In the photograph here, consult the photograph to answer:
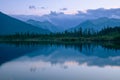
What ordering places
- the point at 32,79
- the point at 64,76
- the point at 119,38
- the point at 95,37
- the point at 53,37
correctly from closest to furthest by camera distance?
the point at 32,79 < the point at 64,76 < the point at 119,38 < the point at 95,37 < the point at 53,37

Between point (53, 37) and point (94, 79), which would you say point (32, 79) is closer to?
point (94, 79)

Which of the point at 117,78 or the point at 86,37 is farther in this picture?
the point at 86,37

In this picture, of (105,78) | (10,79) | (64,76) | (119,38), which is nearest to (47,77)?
(64,76)

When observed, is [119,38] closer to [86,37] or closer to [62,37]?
[86,37]

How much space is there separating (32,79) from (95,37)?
15703cm

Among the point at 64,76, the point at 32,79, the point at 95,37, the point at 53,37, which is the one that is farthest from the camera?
the point at 53,37

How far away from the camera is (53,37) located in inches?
7741

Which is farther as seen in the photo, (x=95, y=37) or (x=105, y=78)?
(x=95, y=37)

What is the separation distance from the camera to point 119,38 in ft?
516

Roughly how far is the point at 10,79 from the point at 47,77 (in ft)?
14.6

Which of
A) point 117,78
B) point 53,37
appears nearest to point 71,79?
point 117,78

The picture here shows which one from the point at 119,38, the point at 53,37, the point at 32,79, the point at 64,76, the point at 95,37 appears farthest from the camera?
the point at 53,37

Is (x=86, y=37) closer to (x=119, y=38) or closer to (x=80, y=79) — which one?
(x=119, y=38)

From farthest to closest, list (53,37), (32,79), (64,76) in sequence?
(53,37)
(64,76)
(32,79)
